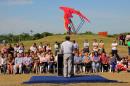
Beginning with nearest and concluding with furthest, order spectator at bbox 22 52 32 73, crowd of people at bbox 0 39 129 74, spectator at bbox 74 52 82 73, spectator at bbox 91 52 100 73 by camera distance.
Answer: crowd of people at bbox 0 39 129 74 → spectator at bbox 22 52 32 73 → spectator at bbox 74 52 82 73 → spectator at bbox 91 52 100 73

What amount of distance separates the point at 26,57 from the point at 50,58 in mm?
1270

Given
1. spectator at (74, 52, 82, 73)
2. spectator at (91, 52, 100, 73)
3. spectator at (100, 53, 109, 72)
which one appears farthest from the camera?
spectator at (100, 53, 109, 72)

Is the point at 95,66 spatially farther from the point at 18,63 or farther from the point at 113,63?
the point at 18,63

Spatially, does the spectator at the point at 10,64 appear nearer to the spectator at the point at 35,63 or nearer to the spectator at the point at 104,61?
the spectator at the point at 35,63

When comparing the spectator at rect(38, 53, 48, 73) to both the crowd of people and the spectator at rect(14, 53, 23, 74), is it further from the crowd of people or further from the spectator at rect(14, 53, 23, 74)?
the spectator at rect(14, 53, 23, 74)

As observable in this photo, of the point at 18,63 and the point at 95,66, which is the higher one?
the point at 18,63

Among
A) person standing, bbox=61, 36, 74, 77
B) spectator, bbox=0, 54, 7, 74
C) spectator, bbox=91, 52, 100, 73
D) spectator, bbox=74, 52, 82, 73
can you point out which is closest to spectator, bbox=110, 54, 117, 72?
spectator, bbox=91, 52, 100, 73

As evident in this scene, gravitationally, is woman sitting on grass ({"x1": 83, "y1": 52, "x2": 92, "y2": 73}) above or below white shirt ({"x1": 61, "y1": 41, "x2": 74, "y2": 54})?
below

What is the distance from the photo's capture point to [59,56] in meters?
18.5

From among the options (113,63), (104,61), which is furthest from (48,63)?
(113,63)

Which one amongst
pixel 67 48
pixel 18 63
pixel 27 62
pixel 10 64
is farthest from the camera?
pixel 27 62

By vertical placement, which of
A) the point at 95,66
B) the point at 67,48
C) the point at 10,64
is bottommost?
the point at 95,66

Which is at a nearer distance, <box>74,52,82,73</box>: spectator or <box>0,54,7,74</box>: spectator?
<box>0,54,7,74</box>: spectator

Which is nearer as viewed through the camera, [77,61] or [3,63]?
[3,63]
